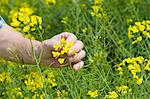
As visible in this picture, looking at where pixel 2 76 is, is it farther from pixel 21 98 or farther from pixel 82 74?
pixel 82 74

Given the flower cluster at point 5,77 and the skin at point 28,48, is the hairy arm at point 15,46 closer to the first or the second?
the skin at point 28,48

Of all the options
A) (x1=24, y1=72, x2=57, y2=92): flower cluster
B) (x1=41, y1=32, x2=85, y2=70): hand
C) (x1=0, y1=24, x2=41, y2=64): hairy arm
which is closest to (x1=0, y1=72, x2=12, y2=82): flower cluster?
(x1=24, y1=72, x2=57, y2=92): flower cluster

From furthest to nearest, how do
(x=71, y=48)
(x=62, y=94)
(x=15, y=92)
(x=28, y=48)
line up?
(x=15, y=92) → (x=62, y=94) → (x=28, y=48) → (x=71, y=48)

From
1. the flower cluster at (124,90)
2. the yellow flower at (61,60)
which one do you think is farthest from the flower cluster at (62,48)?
the flower cluster at (124,90)

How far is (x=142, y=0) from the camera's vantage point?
10.5ft

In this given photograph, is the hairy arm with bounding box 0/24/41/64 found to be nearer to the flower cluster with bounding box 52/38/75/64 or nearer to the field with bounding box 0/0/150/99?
the field with bounding box 0/0/150/99

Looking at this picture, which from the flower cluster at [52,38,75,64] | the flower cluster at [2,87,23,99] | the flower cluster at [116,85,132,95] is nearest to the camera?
the flower cluster at [52,38,75,64]

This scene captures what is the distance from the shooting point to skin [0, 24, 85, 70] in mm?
1872

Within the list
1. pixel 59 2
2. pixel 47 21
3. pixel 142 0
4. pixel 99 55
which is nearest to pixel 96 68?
pixel 99 55

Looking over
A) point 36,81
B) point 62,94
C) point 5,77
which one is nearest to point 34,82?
point 36,81

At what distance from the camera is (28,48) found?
6.47 feet

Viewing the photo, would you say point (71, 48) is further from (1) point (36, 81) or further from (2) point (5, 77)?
(2) point (5, 77)

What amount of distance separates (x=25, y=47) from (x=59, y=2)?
5.96ft

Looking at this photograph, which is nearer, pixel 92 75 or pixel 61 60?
pixel 61 60
